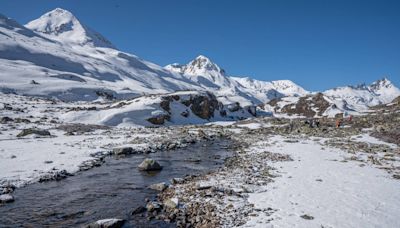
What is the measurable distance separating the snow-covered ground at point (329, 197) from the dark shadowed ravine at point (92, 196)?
204 inches

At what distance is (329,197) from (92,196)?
41.2ft

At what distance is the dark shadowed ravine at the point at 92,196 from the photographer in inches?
543

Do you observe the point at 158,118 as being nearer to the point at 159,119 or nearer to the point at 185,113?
the point at 159,119

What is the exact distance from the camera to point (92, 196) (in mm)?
17312

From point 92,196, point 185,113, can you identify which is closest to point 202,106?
point 185,113

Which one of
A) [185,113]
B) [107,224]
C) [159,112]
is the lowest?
[107,224]

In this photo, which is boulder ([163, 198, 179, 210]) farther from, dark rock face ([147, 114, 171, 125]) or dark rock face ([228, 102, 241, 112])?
dark rock face ([228, 102, 241, 112])

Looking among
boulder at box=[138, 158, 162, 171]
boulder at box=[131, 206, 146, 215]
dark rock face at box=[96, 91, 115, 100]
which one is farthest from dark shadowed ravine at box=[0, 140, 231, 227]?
dark rock face at box=[96, 91, 115, 100]

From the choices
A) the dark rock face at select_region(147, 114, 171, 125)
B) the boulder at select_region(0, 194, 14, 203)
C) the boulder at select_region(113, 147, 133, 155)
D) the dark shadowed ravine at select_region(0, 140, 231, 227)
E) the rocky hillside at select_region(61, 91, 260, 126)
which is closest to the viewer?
the dark shadowed ravine at select_region(0, 140, 231, 227)

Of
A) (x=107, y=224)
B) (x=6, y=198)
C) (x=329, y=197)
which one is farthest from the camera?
(x=6, y=198)

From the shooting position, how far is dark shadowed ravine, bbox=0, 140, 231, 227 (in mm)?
13789

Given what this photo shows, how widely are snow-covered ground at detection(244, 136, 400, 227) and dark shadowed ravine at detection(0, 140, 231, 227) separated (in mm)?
5187

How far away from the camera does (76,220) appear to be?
539 inches

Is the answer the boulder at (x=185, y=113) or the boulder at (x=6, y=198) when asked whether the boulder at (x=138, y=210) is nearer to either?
the boulder at (x=6, y=198)
